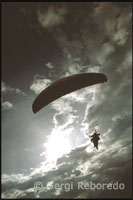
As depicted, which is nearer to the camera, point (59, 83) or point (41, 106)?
point (59, 83)

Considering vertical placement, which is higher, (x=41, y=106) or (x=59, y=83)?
(x=59, y=83)

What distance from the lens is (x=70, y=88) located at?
17688mm

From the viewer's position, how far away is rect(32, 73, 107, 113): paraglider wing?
1691 cm

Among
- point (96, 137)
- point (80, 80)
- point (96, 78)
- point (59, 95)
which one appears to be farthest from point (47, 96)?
point (96, 137)

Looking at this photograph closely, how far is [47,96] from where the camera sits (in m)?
17.4

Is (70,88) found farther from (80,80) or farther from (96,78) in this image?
(96,78)

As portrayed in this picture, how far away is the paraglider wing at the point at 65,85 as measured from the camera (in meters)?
16.9

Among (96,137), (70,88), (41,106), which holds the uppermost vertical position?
(70,88)

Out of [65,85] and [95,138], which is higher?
[65,85]

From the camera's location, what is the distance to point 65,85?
1716 cm

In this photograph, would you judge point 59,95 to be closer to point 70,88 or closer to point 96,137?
point 70,88

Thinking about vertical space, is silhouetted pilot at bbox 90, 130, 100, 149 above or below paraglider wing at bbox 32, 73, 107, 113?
below

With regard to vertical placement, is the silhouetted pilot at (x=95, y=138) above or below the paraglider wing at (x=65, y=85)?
below

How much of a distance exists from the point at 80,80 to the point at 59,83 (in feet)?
6.81
